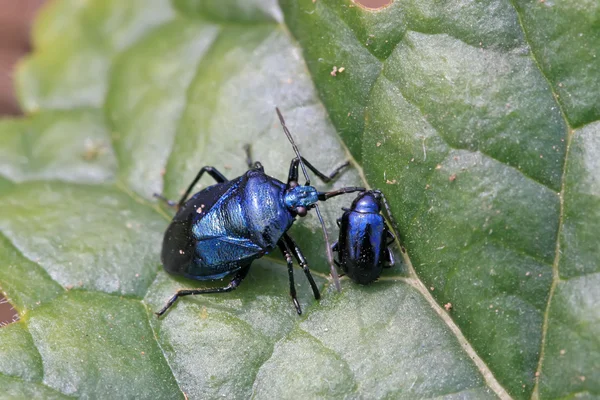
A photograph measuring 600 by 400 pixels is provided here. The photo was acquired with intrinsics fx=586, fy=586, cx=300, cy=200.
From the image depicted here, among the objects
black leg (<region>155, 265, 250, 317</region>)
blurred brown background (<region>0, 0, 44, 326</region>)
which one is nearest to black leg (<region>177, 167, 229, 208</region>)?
black leg (<region>155, 265, 250, 317</region>)

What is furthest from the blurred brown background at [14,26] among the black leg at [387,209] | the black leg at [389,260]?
the black leg at [389,260]

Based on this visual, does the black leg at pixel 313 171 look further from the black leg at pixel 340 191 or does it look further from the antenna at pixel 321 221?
the black leg at pixel 340 191

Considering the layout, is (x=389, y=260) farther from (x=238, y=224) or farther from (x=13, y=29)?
(x=13, y=29)

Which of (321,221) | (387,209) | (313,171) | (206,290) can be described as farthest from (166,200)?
(387,209)

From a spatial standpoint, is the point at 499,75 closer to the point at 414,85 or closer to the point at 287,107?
the point at 414,85

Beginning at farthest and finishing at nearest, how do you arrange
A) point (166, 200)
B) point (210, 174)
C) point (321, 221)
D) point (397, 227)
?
point (166, 200), point (210, 174), point (321, 221), point (397, 227)

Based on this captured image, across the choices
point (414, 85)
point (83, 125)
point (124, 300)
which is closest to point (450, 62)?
point (414, 85)

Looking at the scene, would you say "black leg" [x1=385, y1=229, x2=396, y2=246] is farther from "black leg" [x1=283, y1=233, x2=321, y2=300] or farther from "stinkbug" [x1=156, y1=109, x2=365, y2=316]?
"black leg" [x1=283, y1=233, x2=321, y2=300]
